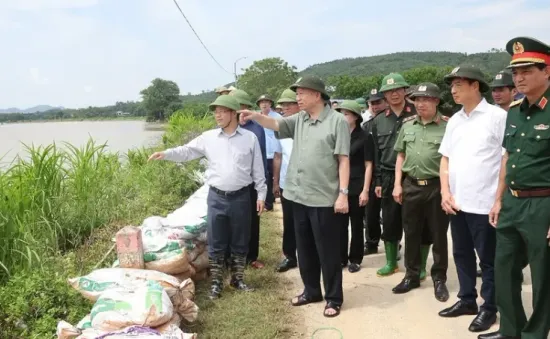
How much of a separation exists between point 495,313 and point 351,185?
5.67ft

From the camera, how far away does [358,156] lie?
4.68 metres

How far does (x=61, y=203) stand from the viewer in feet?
16.4

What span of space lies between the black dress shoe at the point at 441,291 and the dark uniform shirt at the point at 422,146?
0.93m

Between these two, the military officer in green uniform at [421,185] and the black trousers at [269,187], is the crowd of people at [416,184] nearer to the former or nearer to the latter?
the military officer in green uniform at [421,185]

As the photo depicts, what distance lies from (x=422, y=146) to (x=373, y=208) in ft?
4.34

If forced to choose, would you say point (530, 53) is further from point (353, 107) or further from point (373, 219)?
point (373, 219)

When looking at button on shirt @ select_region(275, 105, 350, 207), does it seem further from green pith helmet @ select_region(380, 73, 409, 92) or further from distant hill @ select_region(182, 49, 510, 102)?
distant hill @ select_region(182, 49, 510, 102)

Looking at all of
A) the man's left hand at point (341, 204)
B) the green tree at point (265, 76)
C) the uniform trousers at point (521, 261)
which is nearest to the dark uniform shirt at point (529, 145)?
the uniform trousers at point (521, 261)

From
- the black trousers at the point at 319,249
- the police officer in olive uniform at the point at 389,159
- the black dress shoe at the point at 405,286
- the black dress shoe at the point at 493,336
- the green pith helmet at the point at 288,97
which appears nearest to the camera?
the black dress shoe at the point at 493,336

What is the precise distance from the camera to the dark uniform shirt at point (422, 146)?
3936mm

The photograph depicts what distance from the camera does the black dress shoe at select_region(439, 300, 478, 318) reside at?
12.1 feet

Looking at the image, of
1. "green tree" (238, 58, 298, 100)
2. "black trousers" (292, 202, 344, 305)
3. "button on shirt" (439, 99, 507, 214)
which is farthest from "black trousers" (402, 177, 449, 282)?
"green tree" (238, 58, 298, 100)

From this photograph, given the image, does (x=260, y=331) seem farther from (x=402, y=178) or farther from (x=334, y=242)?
(x=402, y=178)

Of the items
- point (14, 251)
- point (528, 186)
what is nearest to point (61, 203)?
point (14, 251)
